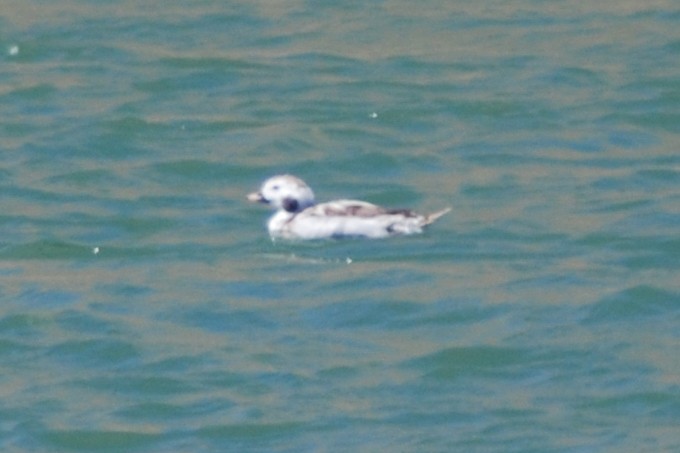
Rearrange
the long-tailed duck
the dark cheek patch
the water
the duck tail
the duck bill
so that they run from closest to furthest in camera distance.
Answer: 1. the water
2. the long-tailed duck
3. the duck tail
4. the dark cheek patch
5. the duck bill

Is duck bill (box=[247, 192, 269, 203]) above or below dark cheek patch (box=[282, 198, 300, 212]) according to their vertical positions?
above

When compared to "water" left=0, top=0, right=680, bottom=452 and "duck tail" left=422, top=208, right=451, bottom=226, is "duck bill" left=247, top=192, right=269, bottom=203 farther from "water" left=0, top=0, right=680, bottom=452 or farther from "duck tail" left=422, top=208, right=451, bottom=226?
"duck tail" left=422, top=208, right=451, bottom=226

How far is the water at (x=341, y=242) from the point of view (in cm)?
995

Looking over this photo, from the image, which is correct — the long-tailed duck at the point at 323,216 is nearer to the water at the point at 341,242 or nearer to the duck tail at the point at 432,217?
the duck tail at the point at 432,217

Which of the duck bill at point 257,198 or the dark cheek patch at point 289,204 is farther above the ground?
the duck bill at point 257,198

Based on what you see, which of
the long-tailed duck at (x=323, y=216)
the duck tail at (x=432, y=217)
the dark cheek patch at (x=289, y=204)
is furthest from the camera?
the dark cheek patch at (x=289, y=204)

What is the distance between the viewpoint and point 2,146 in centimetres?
1570

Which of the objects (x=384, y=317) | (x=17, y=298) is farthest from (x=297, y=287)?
(x=17, y=298)

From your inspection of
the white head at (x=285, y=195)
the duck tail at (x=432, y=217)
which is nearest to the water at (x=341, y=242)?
the duck tail at (x=432, y=217)

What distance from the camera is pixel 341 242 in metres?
13.1

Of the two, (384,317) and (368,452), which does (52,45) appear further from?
(368,452)

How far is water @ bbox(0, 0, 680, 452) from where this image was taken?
9.95 metres

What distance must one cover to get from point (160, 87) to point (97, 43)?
4.70 ft

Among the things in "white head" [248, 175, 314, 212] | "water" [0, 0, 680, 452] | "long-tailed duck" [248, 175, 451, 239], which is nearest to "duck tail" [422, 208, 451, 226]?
"long-tailed duck" [248, 175, 451, 239]
